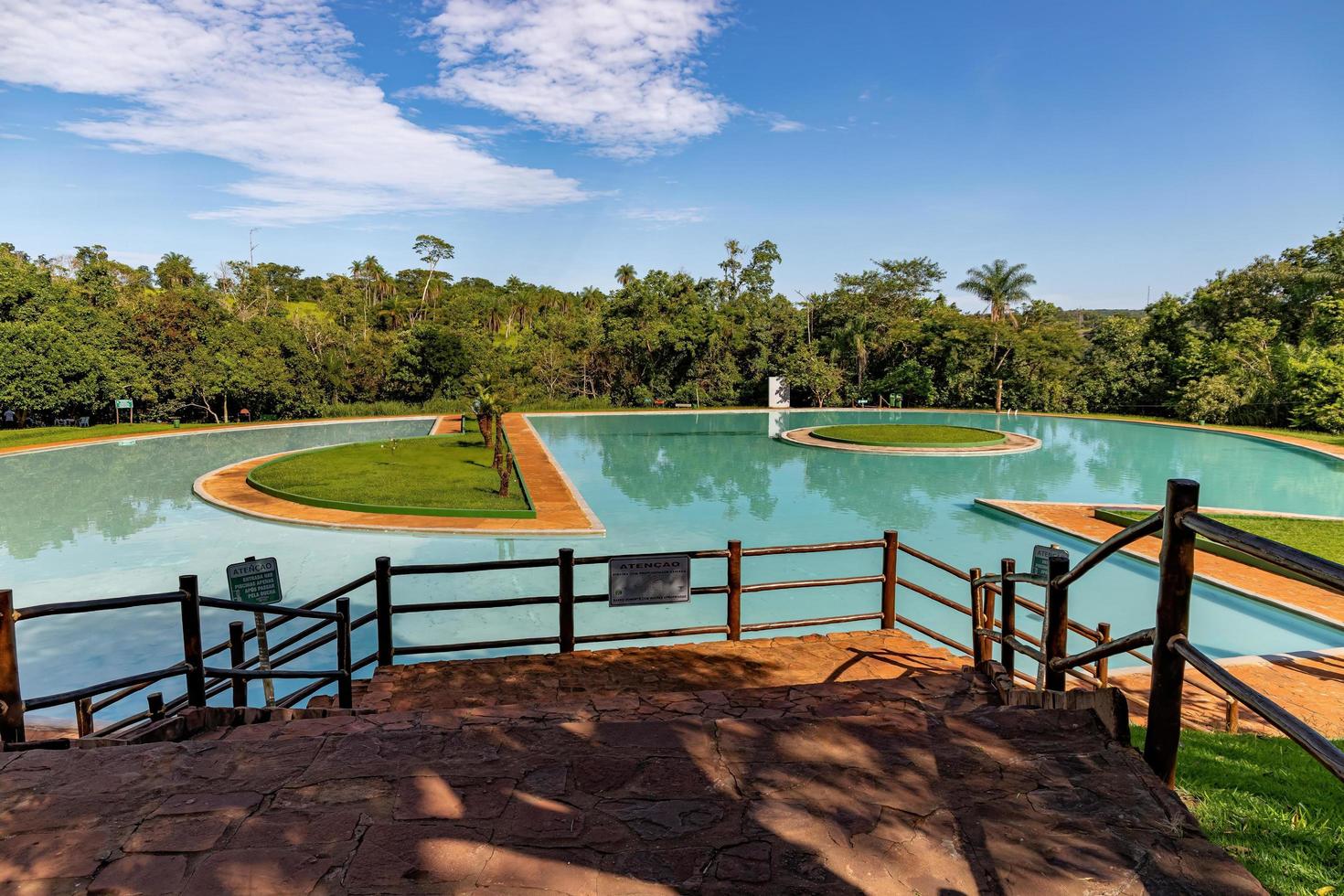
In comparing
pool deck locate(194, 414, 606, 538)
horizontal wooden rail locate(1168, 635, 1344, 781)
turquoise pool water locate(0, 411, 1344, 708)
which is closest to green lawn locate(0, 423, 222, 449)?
turquoise pool water locate(0, 411, 1344, 708)

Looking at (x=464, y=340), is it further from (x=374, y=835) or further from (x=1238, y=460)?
(x=374, y=835)

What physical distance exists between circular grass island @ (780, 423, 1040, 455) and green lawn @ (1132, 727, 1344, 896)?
917 inches

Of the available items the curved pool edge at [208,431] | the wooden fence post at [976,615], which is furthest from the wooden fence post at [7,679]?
the curved pool edge at [208,431]

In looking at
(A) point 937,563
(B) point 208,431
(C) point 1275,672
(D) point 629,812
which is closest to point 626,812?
(D) point 629,812

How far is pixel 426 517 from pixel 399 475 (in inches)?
213

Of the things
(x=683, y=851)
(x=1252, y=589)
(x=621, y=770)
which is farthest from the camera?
(x=1252, y=589)

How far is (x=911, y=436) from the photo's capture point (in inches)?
1110

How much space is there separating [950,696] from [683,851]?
2.05 meters

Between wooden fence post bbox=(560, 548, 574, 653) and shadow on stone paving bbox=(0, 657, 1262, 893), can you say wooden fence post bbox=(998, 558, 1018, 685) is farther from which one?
wooden fence post bbox=(560, 548, 574, 653)

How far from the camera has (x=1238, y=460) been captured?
980 inches

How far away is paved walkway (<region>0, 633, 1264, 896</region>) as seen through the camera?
77.8 inches

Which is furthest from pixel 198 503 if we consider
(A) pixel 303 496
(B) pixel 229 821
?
(B) pixel 229 821

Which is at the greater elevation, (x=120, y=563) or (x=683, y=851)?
(x=683, y=851)

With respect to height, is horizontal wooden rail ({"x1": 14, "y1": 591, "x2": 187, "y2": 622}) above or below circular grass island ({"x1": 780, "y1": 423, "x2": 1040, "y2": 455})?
above
